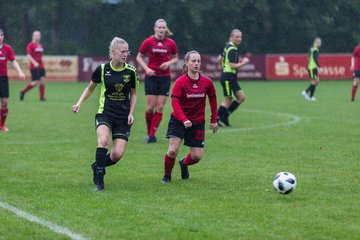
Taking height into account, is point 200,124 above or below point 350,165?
above

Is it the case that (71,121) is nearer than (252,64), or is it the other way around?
(71,121)

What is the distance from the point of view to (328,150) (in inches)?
516

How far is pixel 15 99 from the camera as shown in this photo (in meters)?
27.1

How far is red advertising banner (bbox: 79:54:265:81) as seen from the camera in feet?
132

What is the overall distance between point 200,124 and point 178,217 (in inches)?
98.0

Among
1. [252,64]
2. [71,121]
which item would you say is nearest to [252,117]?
[71,121]

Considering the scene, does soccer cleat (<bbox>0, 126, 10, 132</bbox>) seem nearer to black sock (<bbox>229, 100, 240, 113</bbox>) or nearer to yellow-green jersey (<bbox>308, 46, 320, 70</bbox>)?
black sock (<bbox>229, 100, 240, 113</bbox>)

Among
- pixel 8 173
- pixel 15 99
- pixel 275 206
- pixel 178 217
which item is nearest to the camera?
pixel 178 217

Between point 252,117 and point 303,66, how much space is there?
76.3ft

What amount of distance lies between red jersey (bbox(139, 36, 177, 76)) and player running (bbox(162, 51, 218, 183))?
4892 millimetres

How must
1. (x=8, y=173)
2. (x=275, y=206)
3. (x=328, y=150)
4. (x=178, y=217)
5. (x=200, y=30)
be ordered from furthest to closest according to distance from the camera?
1. (x=200, y=30)
2. (x=328, y=150)
3. (x=8, y=173)
4. (x=275, y=206)
5. (x=178, y=217)


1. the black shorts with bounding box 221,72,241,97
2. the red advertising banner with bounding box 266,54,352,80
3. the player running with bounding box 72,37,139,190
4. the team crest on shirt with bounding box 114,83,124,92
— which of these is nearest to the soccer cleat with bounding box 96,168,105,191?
the player running with bounding box 72,37,139,190

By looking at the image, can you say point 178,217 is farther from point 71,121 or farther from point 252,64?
point 252,64

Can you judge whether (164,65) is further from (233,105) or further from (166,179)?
(166,179)
